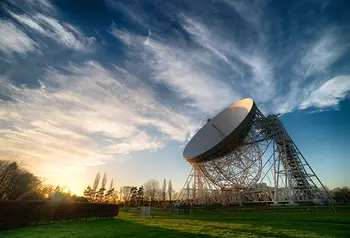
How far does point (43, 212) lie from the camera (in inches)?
473

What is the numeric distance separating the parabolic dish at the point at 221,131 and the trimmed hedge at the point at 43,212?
42.7 ft

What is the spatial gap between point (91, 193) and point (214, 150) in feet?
188

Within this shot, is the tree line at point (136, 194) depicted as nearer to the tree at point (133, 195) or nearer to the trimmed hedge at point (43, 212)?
the tree at point (133, 195)

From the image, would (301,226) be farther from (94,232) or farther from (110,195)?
(110,195)

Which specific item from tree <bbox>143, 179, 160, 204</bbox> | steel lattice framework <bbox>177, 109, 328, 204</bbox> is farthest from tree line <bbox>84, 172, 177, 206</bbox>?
steel lattice framework <bbox>177, 109, 328, 204</bbox>

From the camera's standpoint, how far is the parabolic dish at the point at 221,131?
842 inches

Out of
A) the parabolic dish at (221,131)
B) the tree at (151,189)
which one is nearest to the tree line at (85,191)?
the tree at (151,189)

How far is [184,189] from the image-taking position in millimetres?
27781

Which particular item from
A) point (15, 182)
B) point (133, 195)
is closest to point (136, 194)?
point (133, 195)

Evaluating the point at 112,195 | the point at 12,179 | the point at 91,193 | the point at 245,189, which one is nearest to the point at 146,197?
the point at 112,195

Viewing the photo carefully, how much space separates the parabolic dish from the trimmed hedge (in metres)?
13.0

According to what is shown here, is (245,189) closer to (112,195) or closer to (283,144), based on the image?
(283,144)

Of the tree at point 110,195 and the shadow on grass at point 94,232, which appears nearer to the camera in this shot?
the shadow on grass at point 94,232

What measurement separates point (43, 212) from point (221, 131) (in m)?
20.6
